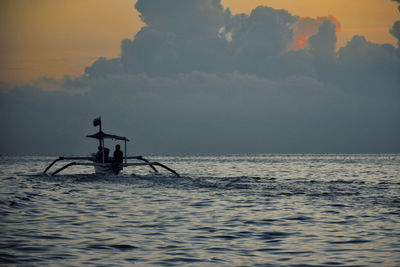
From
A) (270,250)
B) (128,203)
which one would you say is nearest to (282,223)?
(270,250)

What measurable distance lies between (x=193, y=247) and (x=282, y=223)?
495 cm

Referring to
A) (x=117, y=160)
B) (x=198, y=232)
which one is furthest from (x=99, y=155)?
(x=198, y=232)

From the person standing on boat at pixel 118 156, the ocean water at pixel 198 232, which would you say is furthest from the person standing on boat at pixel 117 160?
the ocean water at pixel 198 232

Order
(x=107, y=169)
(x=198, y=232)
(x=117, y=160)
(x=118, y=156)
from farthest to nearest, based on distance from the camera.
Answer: (x=117, y=160) < (x=118, y=156) < (x=107, y=169) < (x=198, y=232)

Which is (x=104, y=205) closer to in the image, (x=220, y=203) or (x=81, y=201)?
(x=81, y=201)

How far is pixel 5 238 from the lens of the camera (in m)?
12.7

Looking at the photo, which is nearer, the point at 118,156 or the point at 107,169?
the point at 107,169

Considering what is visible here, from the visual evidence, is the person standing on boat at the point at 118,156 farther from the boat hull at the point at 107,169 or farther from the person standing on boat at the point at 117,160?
the boat hull at the point at 107,169

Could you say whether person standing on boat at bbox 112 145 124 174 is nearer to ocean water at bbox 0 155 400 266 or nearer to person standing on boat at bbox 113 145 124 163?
person standing on boat at bbox 113 145 124 163

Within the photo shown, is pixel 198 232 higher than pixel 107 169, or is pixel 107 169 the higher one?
pixel 107 169

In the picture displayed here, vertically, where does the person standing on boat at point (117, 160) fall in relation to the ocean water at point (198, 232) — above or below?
above

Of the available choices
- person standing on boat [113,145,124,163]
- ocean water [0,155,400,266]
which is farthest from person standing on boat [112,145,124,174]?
ocean water [0,155,400,266]

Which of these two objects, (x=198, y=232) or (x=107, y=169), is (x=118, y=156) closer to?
(x=107, y=169)

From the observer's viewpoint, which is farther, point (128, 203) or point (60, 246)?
point (128, 203)
